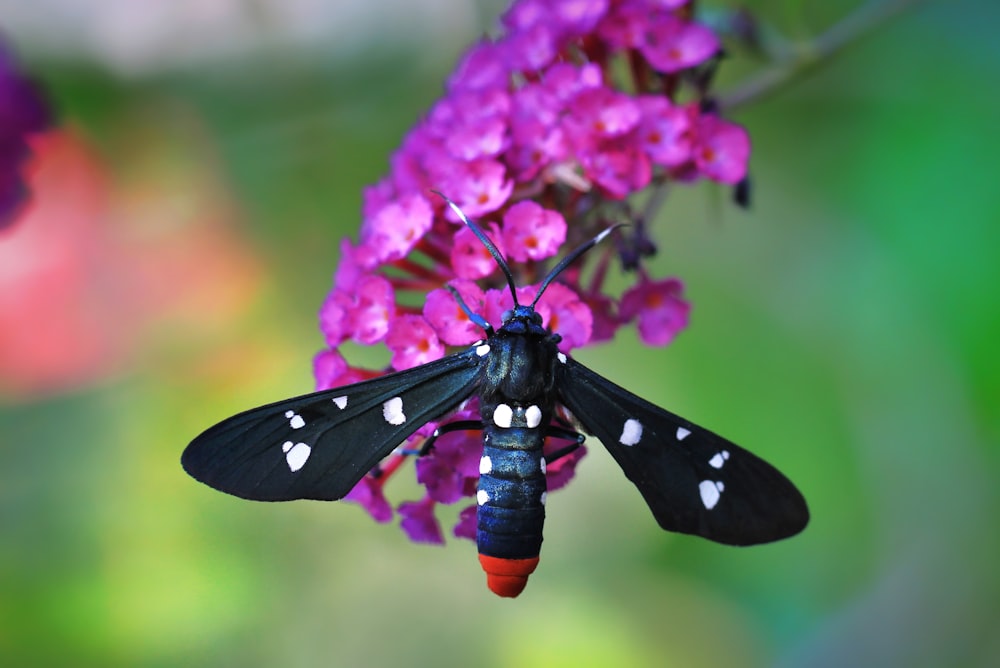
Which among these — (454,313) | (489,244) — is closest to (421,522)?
(454,313)

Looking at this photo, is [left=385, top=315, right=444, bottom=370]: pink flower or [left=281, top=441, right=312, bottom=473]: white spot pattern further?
[left=385, top=315, right=444, bottom=370]: pink flower

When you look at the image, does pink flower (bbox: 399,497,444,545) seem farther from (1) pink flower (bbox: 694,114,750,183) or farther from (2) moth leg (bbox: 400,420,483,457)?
(1) pink flower (bbox: 694,114,750,183)

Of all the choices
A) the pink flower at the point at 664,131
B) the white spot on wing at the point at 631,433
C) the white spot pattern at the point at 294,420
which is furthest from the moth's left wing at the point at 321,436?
the pink flower at the point at 664,131

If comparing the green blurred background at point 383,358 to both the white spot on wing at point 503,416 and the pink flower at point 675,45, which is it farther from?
the white spot on wing at point 503,416

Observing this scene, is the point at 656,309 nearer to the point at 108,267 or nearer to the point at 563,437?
the point at 563,437

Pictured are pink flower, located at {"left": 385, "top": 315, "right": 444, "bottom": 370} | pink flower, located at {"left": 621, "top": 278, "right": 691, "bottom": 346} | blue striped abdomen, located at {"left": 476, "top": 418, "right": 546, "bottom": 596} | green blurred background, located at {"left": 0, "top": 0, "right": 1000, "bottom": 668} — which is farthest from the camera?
green blurred background, located at {"left": 0, "top": 0, "right": 1000, "bottom": 668}

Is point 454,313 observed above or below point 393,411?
above

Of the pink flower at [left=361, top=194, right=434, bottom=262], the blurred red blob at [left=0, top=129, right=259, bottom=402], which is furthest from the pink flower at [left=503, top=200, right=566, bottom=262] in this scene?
the blurred red blob at [left=0, top=129, right=259, bottom=402]
